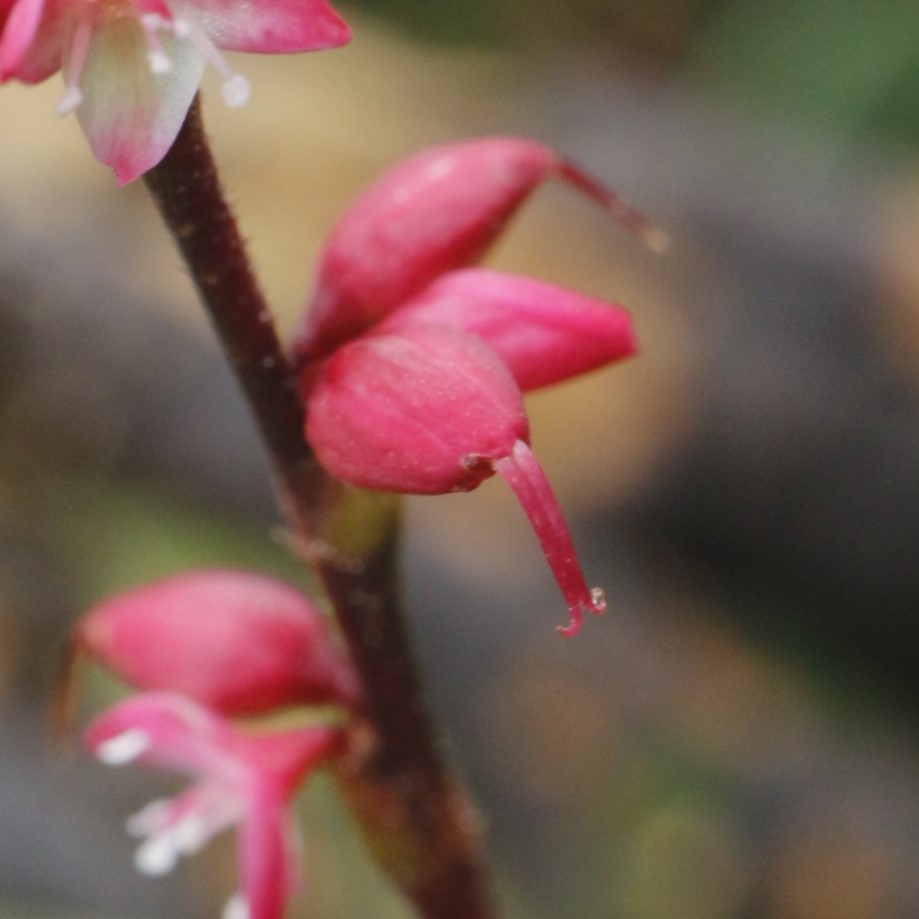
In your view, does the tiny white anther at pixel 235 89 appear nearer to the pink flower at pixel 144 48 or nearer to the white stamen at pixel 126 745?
the pink flower at pixel 144 48

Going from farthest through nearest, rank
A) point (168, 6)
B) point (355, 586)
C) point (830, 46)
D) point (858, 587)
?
point (830, 46) < point (858, 587) < point (355, 586) < point (168, 6)

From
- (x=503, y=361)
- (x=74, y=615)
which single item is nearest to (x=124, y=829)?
(x=74, y=615)

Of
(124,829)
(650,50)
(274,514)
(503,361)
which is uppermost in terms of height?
(503,361)

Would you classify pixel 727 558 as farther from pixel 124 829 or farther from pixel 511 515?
pixel 124 829

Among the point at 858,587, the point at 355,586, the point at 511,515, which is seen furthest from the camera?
the point at 511,515

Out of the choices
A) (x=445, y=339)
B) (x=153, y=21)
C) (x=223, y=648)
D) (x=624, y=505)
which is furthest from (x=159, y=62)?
(x=624, y=505)

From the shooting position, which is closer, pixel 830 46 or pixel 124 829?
pixel 124 829

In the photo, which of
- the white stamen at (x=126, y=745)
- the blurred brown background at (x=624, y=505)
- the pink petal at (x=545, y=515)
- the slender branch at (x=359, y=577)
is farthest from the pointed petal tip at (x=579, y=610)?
the blurred brown background at (x=624, y=505)
